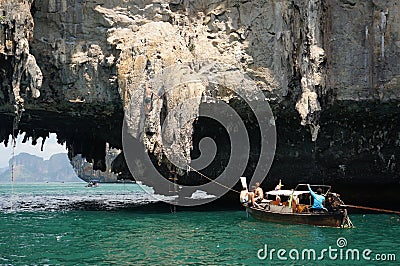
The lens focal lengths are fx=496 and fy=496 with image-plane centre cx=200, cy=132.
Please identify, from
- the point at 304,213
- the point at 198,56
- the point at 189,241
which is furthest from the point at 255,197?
the point at 189,241

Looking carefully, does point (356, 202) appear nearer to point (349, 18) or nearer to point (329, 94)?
point (329, 94)

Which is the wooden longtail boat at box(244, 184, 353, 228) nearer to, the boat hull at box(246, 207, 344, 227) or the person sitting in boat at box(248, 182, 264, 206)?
the boat hull at box(246, 207, 344, 227)

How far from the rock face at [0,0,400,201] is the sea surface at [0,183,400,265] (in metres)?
4.24

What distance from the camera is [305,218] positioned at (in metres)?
19.9

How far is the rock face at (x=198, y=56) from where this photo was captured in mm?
22328

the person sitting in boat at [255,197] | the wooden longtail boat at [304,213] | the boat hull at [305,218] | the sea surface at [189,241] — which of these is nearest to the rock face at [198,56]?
the person sitting in boat at [255,197]

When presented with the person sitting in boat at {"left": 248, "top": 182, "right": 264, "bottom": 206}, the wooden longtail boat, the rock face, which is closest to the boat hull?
the wooden longtail boat

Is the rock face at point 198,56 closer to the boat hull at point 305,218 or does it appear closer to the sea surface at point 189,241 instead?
the sea surface at point 189,241

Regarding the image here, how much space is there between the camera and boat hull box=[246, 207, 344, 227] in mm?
19141

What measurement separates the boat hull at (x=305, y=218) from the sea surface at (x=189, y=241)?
36cm

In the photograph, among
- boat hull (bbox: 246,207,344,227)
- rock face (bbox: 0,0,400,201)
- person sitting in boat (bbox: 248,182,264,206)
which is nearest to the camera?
boat hull (bbox: 246,207,344,227)

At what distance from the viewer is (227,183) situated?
33594mm

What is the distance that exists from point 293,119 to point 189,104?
6.21 metres

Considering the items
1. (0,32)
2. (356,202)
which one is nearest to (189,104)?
(0,32)
